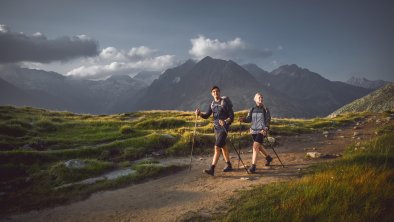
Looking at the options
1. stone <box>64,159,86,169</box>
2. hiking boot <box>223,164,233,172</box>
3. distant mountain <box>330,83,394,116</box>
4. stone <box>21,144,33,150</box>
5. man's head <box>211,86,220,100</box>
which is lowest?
stone <box>21,144,33,150</box>

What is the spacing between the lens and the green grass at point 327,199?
24.8 ft

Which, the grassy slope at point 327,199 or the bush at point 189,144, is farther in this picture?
the bush at point 189,144

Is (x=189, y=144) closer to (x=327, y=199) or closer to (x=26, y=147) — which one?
(x=26, y=147)

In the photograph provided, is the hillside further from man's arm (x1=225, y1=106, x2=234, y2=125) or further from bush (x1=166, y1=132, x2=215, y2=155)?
man's arm (x1=225, y1=106, x2=234, y2=125)

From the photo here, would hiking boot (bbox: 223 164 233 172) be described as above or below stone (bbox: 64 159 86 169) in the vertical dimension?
above

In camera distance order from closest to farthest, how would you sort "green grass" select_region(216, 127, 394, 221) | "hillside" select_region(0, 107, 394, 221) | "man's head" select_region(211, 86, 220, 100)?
"green grass" select_region(216, 127, 394, 221) → "hillside" select_region(0, 107, 394, 221) → "man's head" select_region(211, 86, 220, 100)

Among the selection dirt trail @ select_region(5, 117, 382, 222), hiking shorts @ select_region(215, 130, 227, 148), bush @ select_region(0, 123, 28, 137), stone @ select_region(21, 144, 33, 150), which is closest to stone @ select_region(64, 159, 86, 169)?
dirt trail @ select_region(5, 117, 382, 222)

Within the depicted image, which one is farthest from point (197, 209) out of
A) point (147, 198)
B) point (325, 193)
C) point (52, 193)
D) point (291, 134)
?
point (291, 134)

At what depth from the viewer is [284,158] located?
1591 centimetres

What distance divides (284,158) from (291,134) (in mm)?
11391

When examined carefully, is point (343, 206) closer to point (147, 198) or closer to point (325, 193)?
point (325, 193)

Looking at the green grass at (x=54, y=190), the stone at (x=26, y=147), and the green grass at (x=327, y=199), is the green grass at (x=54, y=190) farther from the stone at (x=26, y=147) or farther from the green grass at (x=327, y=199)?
the stone at (x=26, y=147)

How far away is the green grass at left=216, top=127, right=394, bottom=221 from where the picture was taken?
7562 millimetres

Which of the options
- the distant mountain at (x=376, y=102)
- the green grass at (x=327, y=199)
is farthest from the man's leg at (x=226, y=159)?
the distant mountain at (x=376, y=102)
